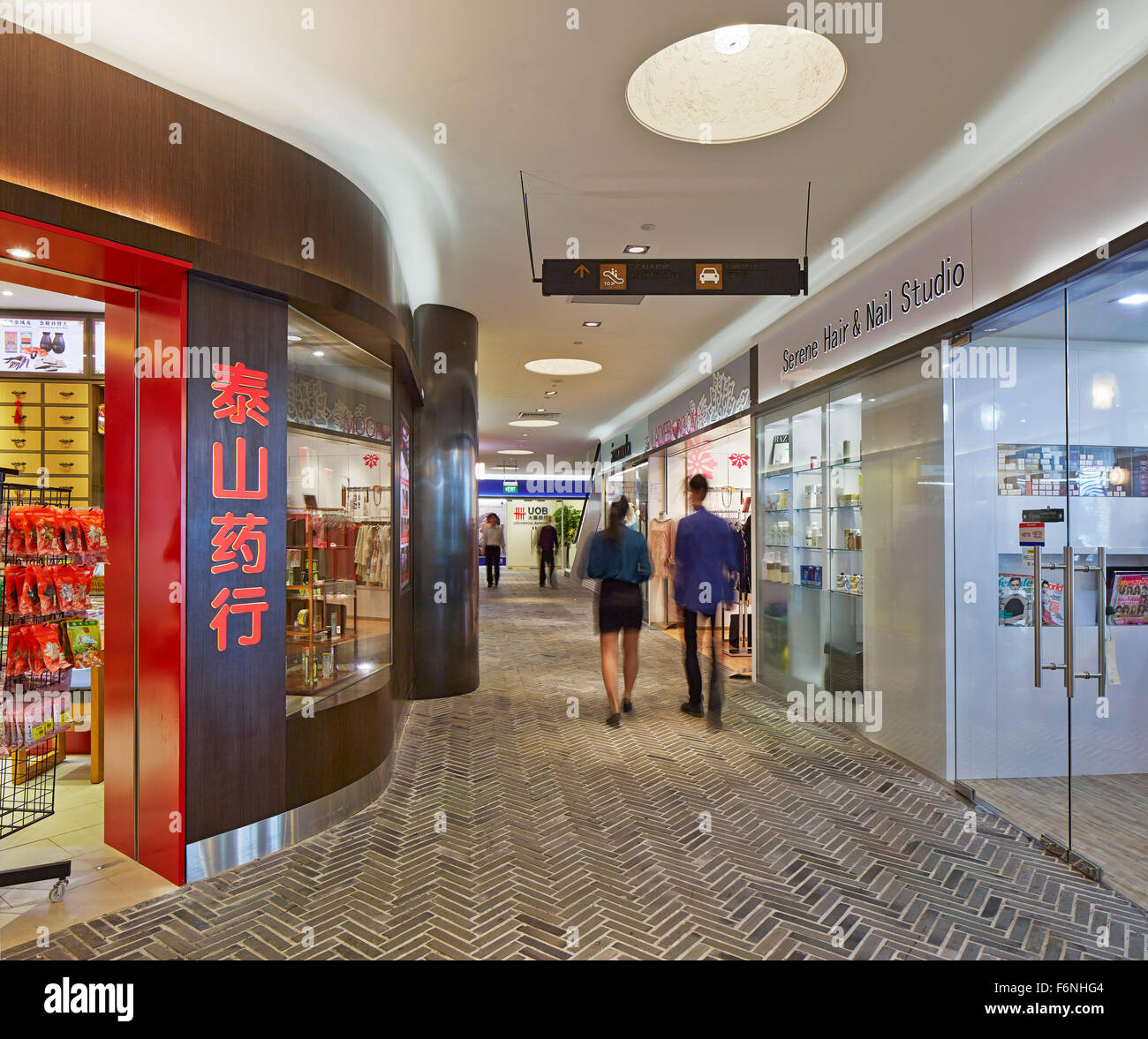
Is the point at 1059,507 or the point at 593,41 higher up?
the point at 593,41

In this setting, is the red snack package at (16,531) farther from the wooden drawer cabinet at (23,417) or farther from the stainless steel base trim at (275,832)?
the wooden drawer cabinet at (23,417)

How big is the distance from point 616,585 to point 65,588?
3767mm

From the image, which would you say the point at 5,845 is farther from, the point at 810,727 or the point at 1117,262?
the point at 1117,262

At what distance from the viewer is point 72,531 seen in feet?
11.4

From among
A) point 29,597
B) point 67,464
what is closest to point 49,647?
point 29,597

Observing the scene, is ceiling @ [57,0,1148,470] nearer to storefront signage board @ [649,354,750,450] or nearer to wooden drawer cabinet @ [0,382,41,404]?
storefront signage board @ [649,354,750,450]

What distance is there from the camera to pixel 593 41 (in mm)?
3166

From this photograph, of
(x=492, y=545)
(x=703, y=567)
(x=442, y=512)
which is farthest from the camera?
(x=492, y=545)

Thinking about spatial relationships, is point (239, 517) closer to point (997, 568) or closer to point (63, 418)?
point (63, 418)

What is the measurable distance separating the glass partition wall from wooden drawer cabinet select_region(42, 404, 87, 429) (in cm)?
607

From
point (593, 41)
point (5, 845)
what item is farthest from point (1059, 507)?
point (5, 845)

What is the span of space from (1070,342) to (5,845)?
5899mm

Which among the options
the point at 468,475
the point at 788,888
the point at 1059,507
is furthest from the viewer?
the point at 468,475

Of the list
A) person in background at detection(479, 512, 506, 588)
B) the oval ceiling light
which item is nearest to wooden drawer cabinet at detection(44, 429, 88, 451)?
the oval ceiling light
